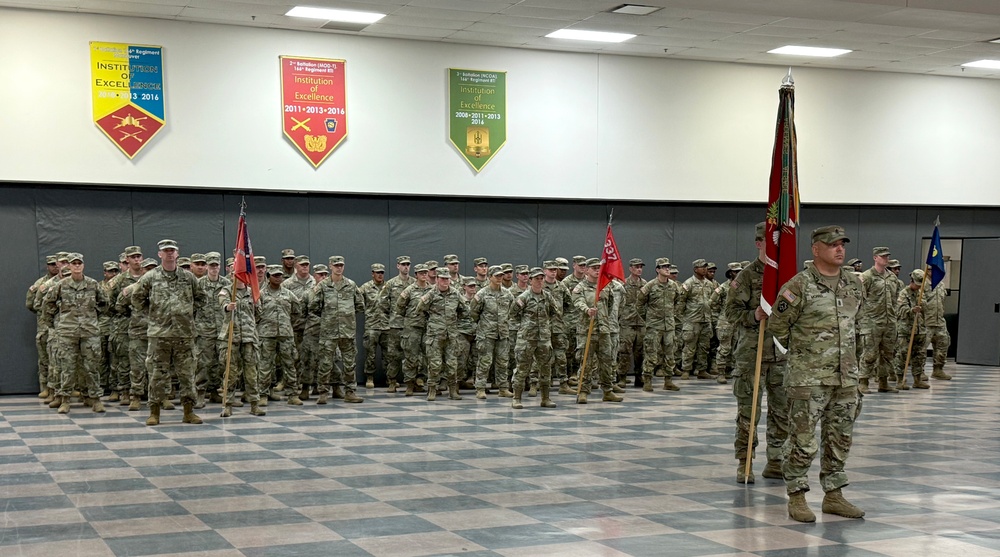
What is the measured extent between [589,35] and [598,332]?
5679 mm

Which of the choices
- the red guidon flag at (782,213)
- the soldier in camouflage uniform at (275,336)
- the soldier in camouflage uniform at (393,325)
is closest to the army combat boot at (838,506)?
the red guidon flag at (782,213)

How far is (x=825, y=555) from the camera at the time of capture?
594 centimetres

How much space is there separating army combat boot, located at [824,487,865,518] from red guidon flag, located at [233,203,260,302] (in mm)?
7806

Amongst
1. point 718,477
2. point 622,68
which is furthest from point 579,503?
point 622,68

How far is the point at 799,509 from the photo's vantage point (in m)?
6.85

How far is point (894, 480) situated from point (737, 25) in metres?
9.68

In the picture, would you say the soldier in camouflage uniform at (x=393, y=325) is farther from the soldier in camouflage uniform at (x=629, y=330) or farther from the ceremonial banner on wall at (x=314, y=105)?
the soldier in camouflage uniform at (x=629, y=330)

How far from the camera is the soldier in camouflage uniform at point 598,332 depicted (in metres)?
13.8

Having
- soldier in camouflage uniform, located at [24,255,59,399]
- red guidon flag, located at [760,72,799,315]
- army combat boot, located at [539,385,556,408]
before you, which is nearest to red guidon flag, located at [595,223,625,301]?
army combat boot, located at [539,385,556,408]

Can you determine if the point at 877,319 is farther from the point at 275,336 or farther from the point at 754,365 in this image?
the point at 275,336

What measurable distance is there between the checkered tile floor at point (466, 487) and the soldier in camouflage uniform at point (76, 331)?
0.57m

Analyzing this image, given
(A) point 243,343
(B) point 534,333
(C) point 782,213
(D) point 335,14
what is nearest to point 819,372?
(C) point 782,213

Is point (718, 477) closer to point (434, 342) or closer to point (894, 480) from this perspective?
point (894, 480)

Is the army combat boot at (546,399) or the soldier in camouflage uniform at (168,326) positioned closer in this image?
the soldier in camouflage uniform at (168,326)
